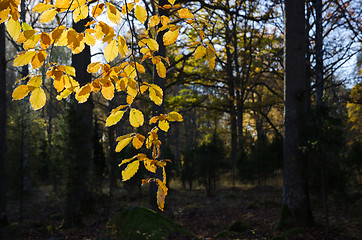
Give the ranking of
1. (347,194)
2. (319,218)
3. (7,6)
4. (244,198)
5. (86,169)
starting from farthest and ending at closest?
(244,198)
(86,169)
(319,218)
(347,194)
(7,6)

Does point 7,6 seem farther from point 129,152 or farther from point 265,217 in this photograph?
point 129,152

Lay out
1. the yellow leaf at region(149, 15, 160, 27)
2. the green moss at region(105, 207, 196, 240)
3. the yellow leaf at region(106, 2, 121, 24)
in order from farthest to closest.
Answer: the green moss at region(105, 207, 196, 240) < the yellow leaf at region(149, 15, 160, 27) < the yellow leaf at region(106, 2, 121, 24)

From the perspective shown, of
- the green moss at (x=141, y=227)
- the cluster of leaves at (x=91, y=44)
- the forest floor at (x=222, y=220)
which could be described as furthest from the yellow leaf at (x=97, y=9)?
the forest floor at (x=222, y=220)

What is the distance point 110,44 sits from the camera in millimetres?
1303

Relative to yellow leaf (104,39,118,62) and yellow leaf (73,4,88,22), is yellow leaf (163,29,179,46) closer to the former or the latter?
yellow leaf (104,39,118,62)

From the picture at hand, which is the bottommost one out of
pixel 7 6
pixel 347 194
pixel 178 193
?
pixel 178 193

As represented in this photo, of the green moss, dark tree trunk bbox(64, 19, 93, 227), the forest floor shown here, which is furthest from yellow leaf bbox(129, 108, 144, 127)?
dark tree trunk bbox(64, 19, 93, 227)

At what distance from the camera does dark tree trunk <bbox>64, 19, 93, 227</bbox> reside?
756cm

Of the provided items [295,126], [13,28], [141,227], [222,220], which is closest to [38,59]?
[13,28]

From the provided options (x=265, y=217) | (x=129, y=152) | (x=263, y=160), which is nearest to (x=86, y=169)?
(x=129, y=152)

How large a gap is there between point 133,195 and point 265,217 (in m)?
7.20

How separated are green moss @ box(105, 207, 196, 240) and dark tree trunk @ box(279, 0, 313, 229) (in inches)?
112

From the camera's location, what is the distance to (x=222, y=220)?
838 cm

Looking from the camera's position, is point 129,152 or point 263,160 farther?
point 263,160
